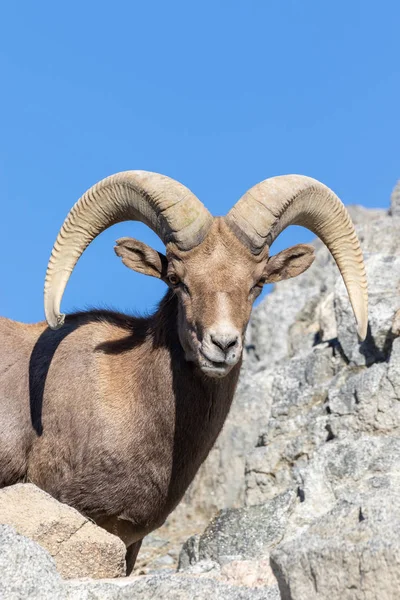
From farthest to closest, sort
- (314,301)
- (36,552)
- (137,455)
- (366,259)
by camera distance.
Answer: (314,301), (366,259), (137,455), (36,552)

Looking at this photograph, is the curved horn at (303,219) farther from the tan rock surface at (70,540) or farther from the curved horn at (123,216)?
the tan rock surface at (70,540)

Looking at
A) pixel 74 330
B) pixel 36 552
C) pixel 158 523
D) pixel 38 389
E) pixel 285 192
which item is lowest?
pixel 36 552

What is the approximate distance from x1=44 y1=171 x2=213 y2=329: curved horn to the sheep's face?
188mm

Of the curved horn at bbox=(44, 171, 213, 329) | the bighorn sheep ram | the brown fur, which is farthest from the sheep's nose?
the curved horn at bbox=(44, 171, 213, 329)

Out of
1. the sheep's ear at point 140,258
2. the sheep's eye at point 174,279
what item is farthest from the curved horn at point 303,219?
the sheep's ear at point 140,258

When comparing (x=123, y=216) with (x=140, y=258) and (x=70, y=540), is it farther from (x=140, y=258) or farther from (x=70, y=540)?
(x=70, y=540)

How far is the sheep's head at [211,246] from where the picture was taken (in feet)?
33.3

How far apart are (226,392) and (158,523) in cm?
155

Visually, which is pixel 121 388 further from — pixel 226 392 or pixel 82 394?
pixel 226 392

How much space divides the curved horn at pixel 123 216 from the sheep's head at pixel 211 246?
0.01 metres

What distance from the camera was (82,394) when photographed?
36.4 feet

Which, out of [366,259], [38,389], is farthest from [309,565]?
[366,259]

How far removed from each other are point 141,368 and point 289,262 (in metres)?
2.06

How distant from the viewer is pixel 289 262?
38.7ft
